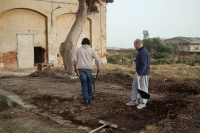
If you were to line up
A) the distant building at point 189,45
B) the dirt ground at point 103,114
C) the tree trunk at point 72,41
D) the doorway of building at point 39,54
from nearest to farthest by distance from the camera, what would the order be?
the dirt ground at point 103,114
the tree trunk at point 72,41
the doorway of building at point 39,54
the distant building at point 189,45

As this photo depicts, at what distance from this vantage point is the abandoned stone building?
18.3 meters

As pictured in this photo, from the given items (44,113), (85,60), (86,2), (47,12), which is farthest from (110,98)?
(47,12)

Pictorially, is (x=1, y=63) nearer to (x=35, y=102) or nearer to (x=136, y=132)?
(x=35, y=102)

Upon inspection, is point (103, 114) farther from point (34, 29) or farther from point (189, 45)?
point (189, 45)

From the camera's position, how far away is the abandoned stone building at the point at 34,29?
59.9 ft

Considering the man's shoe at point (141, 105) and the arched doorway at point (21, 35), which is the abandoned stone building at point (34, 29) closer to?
the arched doorway at point (21, 35)

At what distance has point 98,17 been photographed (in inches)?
896

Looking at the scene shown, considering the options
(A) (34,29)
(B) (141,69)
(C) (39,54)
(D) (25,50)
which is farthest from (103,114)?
(C) (39,54)

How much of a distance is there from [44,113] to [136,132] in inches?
102

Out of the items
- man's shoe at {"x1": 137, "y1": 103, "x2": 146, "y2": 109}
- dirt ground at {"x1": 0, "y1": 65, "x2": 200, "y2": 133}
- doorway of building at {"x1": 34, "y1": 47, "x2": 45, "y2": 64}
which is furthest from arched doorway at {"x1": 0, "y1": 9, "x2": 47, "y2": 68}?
man's shoe at {"x1": 137, "y1": 103, "x2": 146, "y2": 109}

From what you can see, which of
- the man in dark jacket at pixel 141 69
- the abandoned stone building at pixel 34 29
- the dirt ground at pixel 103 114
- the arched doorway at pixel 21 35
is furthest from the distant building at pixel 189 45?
the man in dark jacket at pixel 141 69

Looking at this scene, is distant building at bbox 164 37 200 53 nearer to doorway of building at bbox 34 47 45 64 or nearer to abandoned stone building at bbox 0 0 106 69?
abandoned stone building at bbox 0 0 106 69

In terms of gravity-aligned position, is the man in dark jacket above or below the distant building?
below

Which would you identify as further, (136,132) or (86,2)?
(86,2)
